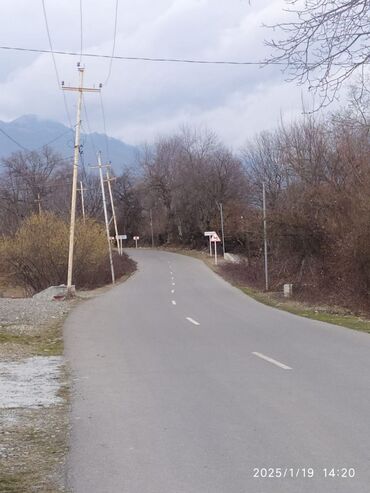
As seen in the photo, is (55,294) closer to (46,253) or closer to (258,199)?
(46,253)

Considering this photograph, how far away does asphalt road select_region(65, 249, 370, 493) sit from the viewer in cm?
520

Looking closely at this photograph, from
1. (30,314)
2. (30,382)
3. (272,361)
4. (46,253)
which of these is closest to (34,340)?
(30,382)

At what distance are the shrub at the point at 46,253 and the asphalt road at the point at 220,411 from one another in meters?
24.9

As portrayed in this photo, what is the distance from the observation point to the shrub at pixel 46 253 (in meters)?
40.1

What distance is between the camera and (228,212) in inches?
3076

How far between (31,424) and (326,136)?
33.4 metres

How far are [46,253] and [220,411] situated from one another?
111ft

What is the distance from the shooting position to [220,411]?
7.54m

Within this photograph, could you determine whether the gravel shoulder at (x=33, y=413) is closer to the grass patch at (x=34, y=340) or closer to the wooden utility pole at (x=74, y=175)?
the grass patch at (x=34, y=340)

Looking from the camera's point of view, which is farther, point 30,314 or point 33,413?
point 30,314

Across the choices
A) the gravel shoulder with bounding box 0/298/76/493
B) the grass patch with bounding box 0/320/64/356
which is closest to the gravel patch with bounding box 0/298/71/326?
the grass patch with bounding box 0/320/64/356

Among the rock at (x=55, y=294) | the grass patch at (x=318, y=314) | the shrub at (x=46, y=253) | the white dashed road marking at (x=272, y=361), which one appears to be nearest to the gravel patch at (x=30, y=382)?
the white dashed road marking at (x=272, y=361)

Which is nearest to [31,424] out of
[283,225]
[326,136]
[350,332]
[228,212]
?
[350,332]

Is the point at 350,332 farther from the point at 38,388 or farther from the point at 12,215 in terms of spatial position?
the point at 12,215
